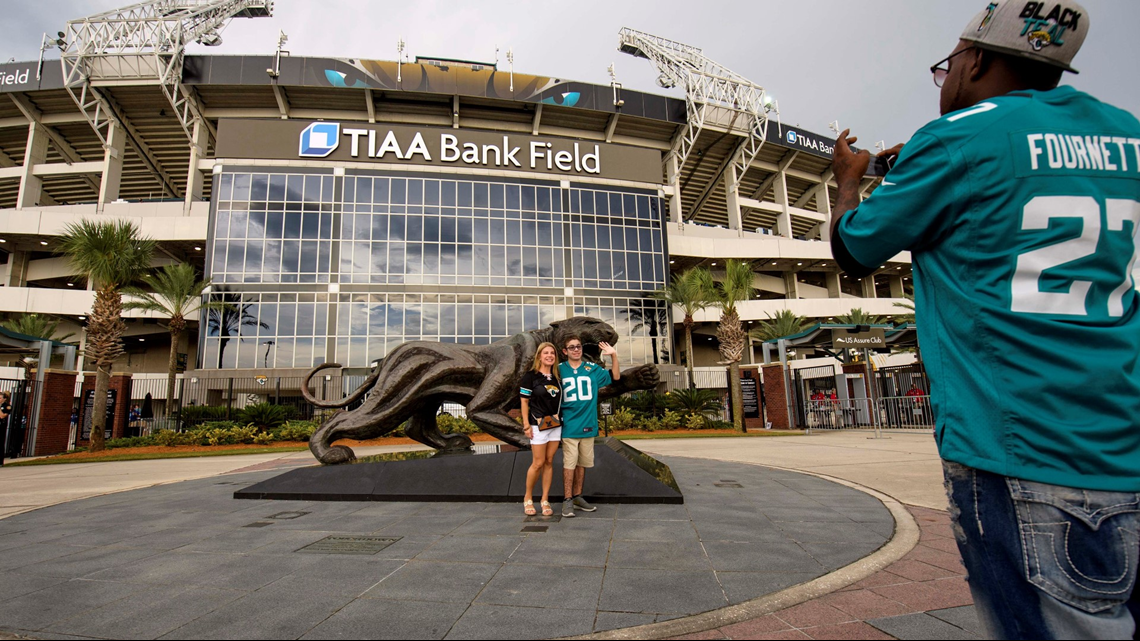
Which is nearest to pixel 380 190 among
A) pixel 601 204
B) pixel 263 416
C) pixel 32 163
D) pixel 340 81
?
pixel 340 81

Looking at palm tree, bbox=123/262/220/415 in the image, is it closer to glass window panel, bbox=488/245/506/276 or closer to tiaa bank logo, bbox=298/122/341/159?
tiaa bank logo, bbox=298/122/341/159

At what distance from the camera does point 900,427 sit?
761 inches

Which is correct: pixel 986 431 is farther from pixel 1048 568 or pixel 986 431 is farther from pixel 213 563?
pixel 213 563

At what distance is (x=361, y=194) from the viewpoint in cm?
3097

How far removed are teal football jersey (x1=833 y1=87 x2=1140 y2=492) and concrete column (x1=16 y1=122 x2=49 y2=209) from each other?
47846mm

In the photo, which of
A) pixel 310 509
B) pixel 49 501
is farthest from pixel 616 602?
pixel 49 501

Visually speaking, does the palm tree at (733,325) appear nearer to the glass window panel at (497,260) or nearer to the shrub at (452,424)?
the shrub at (452,424)

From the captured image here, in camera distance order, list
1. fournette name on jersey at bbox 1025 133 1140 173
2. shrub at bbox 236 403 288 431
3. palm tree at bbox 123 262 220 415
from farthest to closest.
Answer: palm tree at bbox 123 262 220 415
shrub at bbox 236 403 288 431
fournette name on jersey at bbox 1025 133 1140 173

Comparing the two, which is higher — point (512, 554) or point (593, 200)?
point (593, 200)

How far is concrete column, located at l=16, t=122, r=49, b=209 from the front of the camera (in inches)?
1361

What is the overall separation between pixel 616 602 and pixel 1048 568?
2199 millimetres

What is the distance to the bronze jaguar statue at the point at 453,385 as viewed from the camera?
260 inches

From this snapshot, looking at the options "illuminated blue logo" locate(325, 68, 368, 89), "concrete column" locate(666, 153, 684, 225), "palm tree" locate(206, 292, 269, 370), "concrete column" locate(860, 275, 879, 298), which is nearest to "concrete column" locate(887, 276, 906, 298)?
"concrete column" locate(860, 275, 879, 298)

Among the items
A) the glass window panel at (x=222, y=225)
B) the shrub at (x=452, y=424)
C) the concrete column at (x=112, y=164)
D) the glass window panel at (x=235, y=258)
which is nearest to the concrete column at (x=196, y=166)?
the concrete column at (x=112, y=164)
